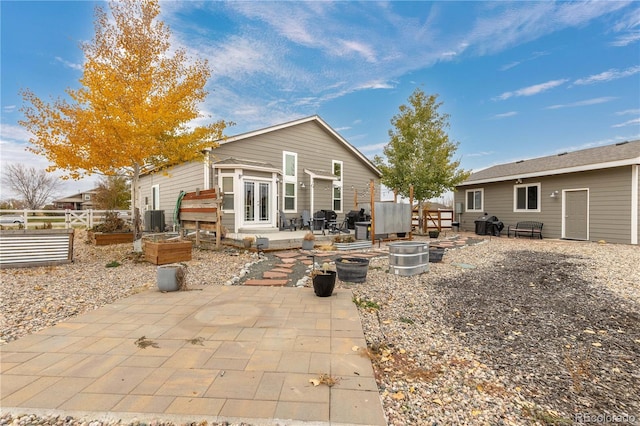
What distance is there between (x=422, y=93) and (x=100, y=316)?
636 inches

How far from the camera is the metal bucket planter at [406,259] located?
240 inches

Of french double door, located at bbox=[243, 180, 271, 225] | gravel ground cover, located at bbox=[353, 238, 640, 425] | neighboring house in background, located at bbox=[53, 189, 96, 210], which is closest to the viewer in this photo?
gravel ground cover, located at bbox=[353, 238, 640, 425]

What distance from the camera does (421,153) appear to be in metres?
14.9

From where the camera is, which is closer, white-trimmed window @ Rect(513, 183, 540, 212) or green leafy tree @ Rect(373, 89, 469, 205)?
green leafy tree @ Rect(373, 89, 469, 205)

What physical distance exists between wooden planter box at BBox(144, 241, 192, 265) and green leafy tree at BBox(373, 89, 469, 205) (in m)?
11.0

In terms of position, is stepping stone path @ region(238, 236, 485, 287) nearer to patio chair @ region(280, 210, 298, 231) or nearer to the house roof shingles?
patio chair @ region(280, 210, 298, 231)

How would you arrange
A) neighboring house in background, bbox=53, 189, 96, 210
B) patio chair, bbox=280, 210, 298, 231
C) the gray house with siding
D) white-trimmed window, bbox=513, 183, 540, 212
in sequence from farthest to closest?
neighboring house in background, bbox=53, 189, 96, 210 → white-trimmed window, bbox=513, 183, 540, 212 → patio chair, bbox=280, 210, 298, 231 → the gray house with siding

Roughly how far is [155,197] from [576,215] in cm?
2189

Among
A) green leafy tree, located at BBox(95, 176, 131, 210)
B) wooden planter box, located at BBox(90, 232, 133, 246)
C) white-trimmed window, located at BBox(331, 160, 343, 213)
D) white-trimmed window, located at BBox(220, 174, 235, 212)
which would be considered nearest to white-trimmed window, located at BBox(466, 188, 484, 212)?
white-trimmed window, located at BBox(331, 160, 343, 213)

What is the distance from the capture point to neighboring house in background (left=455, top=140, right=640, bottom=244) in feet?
36.6

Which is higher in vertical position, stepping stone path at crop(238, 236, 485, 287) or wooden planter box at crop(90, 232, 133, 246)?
wooden planter box at crop(90, 232, 133, 246)

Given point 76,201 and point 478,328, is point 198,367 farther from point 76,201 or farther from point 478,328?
point 76,201

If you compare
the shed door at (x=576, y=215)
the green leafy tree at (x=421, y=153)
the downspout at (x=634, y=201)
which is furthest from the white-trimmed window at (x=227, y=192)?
the downspout at (x=634, y=201)

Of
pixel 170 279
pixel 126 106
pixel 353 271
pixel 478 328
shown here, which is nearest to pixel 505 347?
pixel 478 328
